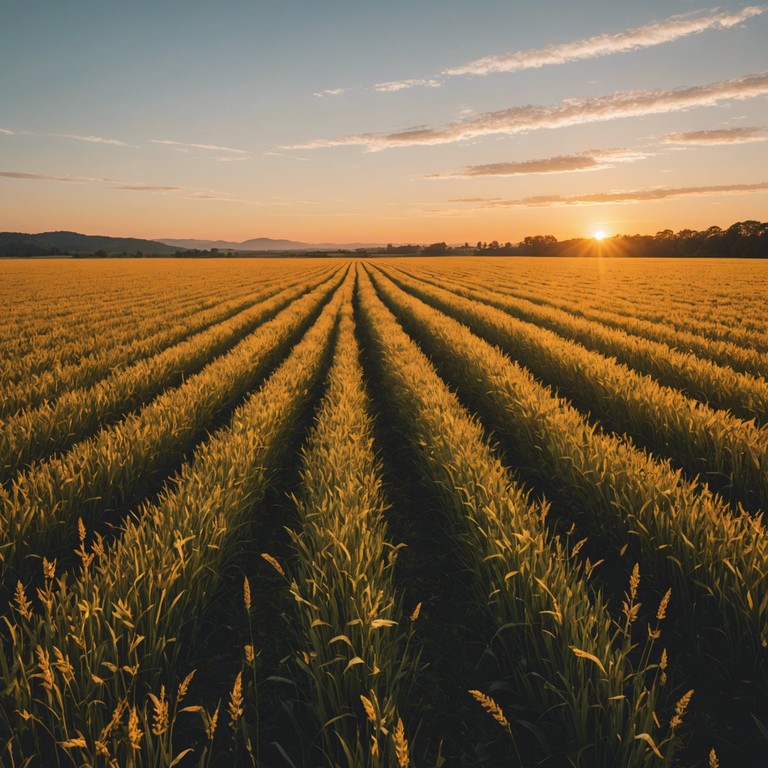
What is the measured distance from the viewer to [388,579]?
3074mm

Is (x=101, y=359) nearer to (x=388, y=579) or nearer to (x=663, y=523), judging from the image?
(x=388, y=579)

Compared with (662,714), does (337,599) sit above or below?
above

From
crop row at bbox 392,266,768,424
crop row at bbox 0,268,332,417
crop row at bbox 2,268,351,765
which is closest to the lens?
crop row at bbox 2,268,351,765

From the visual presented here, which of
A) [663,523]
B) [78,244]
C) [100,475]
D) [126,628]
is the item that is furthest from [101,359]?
[78,244]

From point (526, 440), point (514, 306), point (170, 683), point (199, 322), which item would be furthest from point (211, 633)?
point (514, 306)

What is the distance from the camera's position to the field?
6.79 ft

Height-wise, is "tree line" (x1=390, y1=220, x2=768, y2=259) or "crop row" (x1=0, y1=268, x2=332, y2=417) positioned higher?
"tree line" (x1=390, y1=220, x2=768, y2=259)

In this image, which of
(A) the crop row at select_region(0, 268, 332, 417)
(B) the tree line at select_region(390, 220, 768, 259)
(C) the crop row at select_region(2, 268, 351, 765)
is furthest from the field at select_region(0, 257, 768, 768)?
(B) the tree line at select_region(390, 220, 768, 259)

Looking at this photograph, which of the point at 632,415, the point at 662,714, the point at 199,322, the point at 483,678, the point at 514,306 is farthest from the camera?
the point at 514,306

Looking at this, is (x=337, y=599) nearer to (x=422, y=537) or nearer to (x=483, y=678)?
(x=483, y=678)

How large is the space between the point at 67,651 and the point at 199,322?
14649 millimetres

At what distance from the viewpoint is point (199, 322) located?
15.5 meters

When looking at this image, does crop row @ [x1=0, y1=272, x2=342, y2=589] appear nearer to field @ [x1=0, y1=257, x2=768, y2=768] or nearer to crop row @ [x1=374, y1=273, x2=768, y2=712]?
field @ [x1=0, y1=257, x2=768, y2=768]

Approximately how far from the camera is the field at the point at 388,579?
207 centimetres
